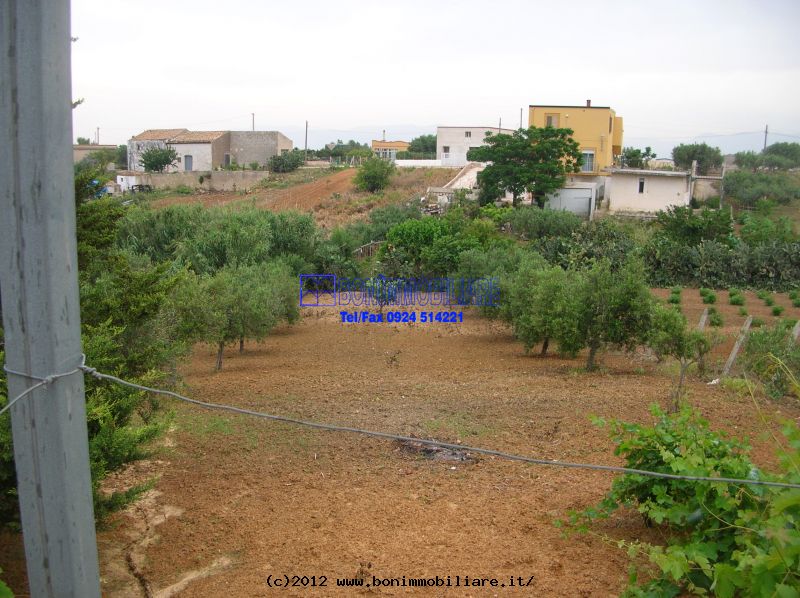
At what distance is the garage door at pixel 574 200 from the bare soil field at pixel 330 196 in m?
9.67

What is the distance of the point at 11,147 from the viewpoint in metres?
3.30

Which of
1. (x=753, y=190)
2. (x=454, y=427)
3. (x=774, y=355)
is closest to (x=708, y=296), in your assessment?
(x=774, y=355)

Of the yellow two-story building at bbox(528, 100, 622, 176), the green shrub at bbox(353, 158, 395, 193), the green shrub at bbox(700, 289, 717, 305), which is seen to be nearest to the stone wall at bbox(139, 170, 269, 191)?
the green shrub at bbox(353, 158, 395, 193)

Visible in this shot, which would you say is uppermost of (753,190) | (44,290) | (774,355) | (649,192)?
(753,190)

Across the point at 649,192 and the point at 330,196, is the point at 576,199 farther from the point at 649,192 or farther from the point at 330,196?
the point at 330,196

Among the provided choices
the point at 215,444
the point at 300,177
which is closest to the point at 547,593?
the point at 215,444

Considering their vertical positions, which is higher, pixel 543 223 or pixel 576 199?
pixel 576 199

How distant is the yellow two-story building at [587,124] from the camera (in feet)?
147

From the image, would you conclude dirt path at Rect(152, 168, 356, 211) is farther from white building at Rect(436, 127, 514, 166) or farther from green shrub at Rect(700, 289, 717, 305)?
green shrub at Rect(700, 289, 717, 305)

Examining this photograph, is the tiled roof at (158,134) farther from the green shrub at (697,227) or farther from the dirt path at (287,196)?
the green shrub at (697,227)

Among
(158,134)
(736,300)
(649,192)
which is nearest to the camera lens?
(736,300)

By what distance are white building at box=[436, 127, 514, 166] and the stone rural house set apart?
1348 cm

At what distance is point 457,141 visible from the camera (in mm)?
61219

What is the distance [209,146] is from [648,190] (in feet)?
118
